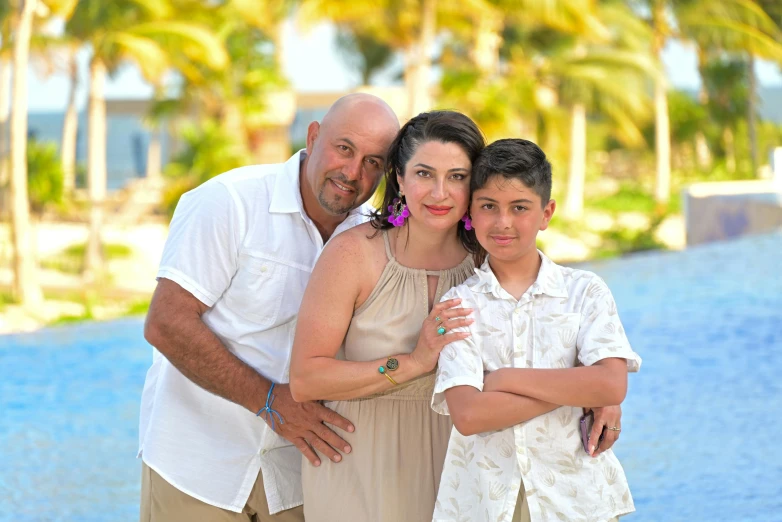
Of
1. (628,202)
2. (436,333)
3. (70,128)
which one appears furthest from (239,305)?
(628,202)

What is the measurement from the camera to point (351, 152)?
2.86 m

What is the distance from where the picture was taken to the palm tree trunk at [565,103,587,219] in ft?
99.6

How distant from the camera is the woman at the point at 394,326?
250 centimetres

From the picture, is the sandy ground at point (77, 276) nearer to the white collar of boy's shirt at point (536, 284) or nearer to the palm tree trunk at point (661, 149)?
the white collar of boy's shirt at point (536, 284)

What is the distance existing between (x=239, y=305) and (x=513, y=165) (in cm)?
98

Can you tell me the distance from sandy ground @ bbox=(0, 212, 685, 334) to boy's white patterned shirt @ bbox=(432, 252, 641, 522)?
13.3 meters

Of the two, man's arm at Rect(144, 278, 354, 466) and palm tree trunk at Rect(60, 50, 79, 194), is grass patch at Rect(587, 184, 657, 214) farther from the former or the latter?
man's arm at Rect(144, 278, 354, 466)

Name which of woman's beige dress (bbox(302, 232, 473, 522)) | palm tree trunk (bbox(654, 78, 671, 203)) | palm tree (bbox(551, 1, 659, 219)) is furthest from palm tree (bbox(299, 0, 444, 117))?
woman's beige dress (bbox(302, 232, 473, 522))

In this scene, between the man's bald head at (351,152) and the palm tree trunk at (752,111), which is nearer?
the man's bald head at (351,152)

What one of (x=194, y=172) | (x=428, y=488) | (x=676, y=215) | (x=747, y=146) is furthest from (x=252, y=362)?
(x=747, y=146)

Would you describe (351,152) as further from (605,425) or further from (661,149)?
(661,149)

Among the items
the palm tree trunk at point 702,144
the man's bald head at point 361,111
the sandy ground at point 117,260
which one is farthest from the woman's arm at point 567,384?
the palm tree trunk at point 702,144

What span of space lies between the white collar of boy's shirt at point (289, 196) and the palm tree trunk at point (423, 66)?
59.0 feet

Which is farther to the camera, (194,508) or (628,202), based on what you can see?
(628,202)
